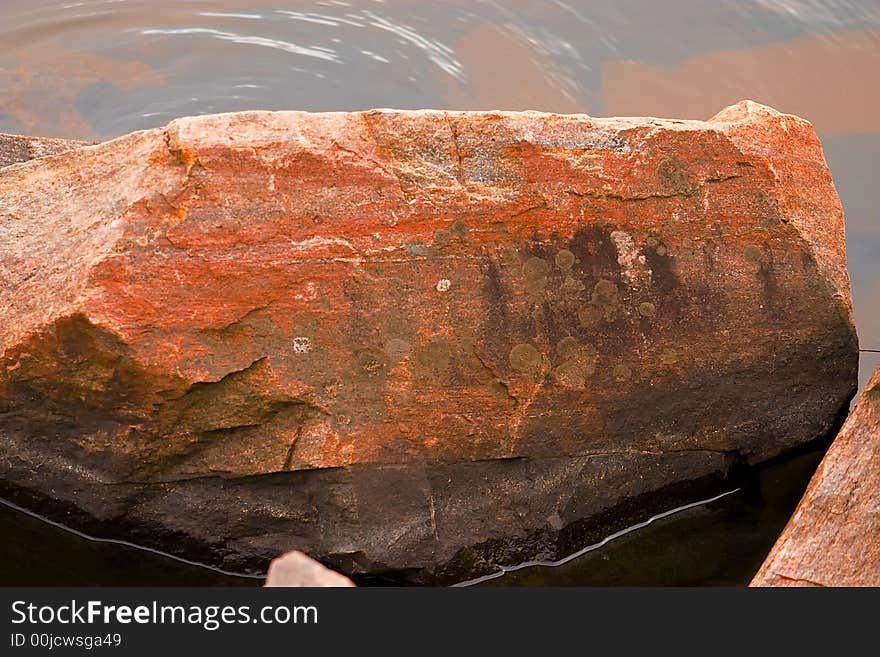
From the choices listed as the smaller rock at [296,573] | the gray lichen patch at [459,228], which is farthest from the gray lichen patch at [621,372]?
the smaller rock at [296,573]

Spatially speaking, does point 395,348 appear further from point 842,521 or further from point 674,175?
point 842,521

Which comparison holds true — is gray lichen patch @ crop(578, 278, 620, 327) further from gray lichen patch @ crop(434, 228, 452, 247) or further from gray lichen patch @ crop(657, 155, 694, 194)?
gray lichen patch @ crop(434, 228, 452, 247)

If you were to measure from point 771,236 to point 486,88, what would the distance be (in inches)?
111

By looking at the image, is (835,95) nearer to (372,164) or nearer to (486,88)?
(486,88)

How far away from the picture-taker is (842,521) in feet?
11.3

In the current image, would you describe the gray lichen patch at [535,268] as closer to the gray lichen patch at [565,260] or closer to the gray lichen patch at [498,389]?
the gray lichen patch at [565,260]

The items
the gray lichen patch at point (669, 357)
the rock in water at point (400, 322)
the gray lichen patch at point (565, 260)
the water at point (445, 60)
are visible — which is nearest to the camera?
the rock in water at point (400, 322)

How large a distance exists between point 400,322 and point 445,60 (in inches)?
127

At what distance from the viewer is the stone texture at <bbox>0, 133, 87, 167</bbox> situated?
4953mm

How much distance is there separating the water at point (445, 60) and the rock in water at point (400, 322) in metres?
2.39

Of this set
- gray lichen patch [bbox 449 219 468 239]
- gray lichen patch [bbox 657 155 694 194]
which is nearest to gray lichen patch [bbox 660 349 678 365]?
gray lichen patch [bbox 657 155 694 194]

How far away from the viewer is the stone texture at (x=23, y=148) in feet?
16.3

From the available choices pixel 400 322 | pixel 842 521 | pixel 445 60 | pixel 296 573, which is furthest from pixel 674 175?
pixel 445 60

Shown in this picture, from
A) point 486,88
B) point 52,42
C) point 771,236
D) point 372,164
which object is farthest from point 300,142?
point 52,42
